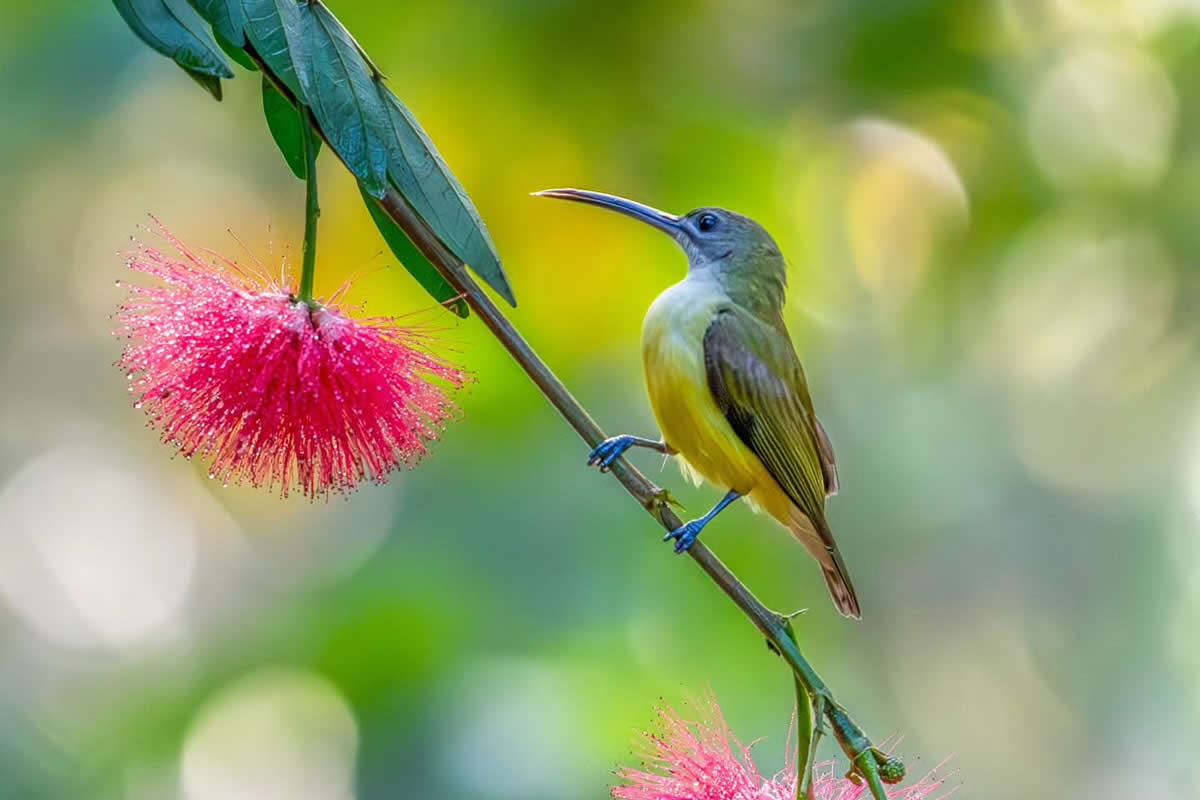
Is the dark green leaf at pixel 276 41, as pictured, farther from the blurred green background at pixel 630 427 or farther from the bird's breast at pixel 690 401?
the blurred green background at pixel 630 427

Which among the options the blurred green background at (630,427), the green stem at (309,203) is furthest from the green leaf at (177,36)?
the blurred green background at (630,427)

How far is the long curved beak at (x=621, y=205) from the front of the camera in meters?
2.81

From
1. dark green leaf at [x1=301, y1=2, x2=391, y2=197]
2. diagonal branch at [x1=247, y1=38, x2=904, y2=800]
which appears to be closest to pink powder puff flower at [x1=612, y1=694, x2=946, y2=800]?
diagonal branch at [x1=247, y1=38, x2=904, y2=800]

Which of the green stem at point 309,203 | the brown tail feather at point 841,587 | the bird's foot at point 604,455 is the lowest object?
the brown tail feather at point 841,587

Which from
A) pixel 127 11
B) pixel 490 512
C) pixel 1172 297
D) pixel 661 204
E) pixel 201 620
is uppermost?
pixel 1172 297

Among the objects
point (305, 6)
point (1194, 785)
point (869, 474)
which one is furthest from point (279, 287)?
point (1194, 785)

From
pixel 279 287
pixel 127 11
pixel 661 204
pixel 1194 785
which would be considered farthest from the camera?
pixel 1194 785

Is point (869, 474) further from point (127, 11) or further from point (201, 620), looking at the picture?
point (127, 11)

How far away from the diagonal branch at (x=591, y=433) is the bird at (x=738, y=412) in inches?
32.0

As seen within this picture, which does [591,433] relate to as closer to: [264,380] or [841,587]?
[264,380]

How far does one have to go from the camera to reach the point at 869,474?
609 centimetres

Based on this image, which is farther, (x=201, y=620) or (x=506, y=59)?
(x=201, y=620)

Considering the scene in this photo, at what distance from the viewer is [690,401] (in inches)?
120

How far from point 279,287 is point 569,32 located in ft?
11.3
